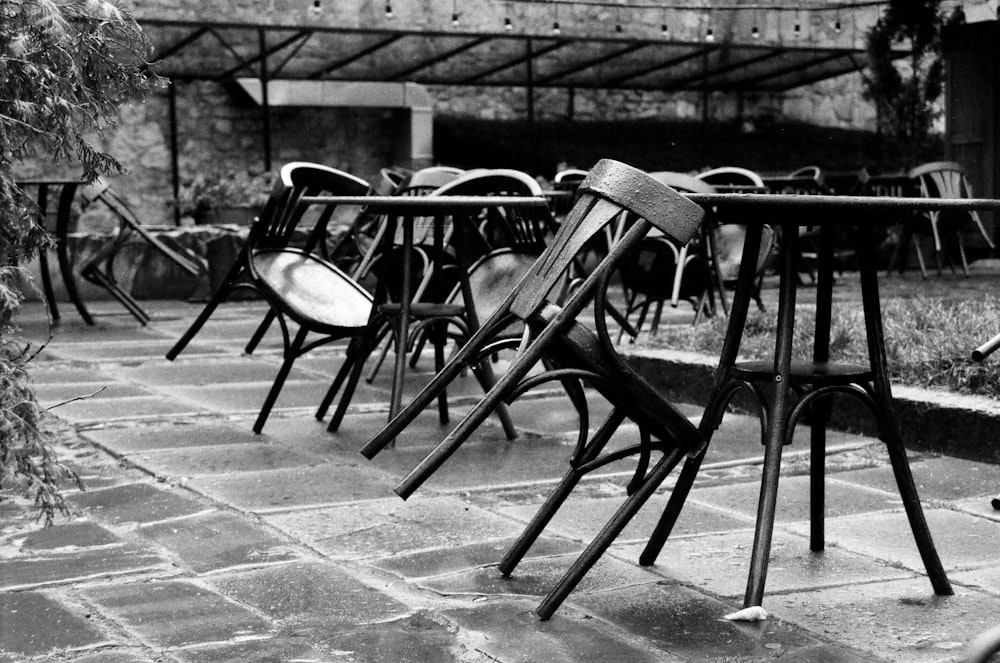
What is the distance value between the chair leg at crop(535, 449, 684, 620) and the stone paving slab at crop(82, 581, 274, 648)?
489mm

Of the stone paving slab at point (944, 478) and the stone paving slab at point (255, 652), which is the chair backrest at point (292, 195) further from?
the stone paving slab at point (255, 652)

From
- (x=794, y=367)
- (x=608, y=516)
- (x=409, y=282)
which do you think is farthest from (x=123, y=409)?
(x=794, y=367)

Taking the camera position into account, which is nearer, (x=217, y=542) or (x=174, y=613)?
(x=174, y=613)

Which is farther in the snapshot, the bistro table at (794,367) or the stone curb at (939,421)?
the stone curb at (939,421)

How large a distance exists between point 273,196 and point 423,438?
0.93 metres

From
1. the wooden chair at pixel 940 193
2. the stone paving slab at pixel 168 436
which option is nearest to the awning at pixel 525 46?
the wooden chair at pixel 940 193

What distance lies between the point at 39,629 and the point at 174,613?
230 millimetres

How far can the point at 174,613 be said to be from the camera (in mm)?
2506

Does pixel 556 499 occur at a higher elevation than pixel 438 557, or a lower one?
higher

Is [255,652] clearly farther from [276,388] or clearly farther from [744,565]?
[276,388]

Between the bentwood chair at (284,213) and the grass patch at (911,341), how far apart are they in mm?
1438

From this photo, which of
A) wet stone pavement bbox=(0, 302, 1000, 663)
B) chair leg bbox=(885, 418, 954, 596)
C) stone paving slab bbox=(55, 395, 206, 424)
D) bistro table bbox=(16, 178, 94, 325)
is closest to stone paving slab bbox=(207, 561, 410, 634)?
wet stone pavement bbox=(0, 302, 1000, 663)

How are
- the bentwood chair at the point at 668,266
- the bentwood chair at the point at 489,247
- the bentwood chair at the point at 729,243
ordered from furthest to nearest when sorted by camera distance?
the bentwood chair at the point at 729,243 → the bentwood chair at the point at 668,266 → the bentwood chair at the point at 489,247

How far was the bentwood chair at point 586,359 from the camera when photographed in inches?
96.5
